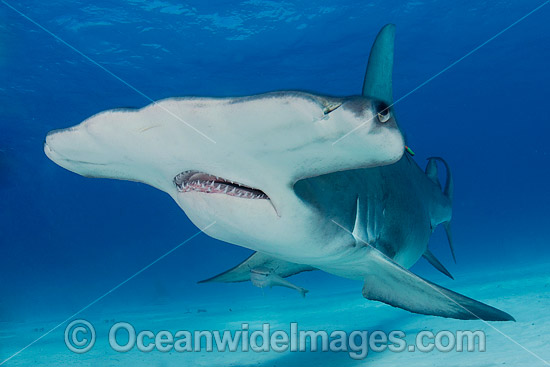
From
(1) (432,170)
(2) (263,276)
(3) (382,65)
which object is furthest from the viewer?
(1) (432,170)

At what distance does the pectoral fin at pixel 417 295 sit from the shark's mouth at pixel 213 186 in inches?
60.3

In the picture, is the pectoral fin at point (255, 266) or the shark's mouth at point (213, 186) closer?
the shark's mouth at point (213, 186)

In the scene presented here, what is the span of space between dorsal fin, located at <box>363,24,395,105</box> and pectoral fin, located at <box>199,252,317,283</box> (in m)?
2.34

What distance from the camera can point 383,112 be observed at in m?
1.72

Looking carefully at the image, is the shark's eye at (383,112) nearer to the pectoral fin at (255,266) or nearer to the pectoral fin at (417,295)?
the pectoral fin at (417,295)

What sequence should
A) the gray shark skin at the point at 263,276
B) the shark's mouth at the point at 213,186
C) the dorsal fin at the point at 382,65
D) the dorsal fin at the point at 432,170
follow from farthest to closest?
1. the dorsal fin at the point at 432,170
2. the gray shark skin at the point at 263,276
3. the dorsal fin at the point at 382,65
4. the shark's mouth at the point at 213,186

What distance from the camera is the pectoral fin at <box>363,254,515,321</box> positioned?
2890 millimetres

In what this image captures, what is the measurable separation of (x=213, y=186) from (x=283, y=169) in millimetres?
537

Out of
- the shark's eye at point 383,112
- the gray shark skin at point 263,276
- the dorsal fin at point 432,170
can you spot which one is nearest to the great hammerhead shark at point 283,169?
the shark's eye at point 383,112

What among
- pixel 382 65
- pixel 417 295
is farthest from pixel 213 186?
pixel 382 65

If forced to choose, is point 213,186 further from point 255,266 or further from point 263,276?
point 263,276

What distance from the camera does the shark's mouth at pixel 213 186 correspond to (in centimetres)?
243

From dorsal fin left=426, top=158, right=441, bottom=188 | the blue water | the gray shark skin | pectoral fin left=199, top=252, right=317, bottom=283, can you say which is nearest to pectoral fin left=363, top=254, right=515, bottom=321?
pectoral fin left=199, top=252, right=317, bottom=283

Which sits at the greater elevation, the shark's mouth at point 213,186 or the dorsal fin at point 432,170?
the dorsal fin at point 432,170
